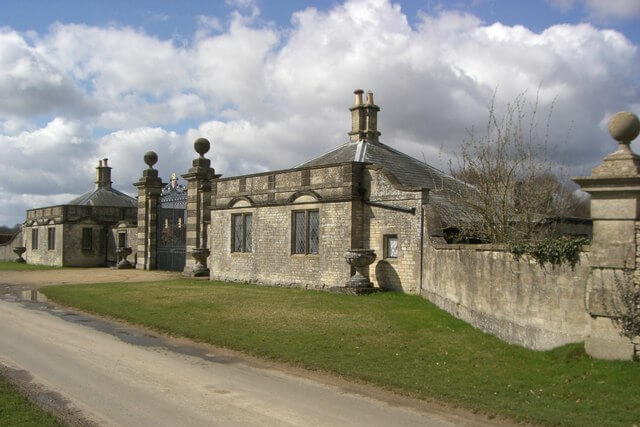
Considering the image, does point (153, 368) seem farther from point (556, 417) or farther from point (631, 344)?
point (631, 344)

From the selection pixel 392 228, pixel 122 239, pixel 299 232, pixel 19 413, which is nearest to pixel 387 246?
A: pixel 392 228

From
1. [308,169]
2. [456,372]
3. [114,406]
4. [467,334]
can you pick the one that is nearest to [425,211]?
[308,169]

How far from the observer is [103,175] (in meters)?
44.0

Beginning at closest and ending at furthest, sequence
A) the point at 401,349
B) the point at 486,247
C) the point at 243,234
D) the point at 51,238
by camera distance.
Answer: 1. the point at 401,349
2. the point at 486,247
3. the point at 243,234
4. the point at 51,238

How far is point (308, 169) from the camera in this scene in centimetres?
2100

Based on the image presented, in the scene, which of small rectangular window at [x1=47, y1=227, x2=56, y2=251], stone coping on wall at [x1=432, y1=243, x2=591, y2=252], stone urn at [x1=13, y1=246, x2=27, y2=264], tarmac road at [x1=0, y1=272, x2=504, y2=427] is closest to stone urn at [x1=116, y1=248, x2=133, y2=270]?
small rectangular window at [x1=47, y1=227, x2=56, y2=251]

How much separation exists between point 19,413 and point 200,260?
21.1 meters

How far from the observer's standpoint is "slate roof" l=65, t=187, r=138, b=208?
40.4m

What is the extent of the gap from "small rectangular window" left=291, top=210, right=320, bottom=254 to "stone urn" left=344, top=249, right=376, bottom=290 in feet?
7.46

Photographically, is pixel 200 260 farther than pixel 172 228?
No

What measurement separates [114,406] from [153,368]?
2.19 m

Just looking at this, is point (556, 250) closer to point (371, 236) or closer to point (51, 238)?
point (371, 236)

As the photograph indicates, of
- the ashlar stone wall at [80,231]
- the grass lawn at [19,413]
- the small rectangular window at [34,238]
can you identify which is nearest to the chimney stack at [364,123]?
the grass lawn at [19,413]

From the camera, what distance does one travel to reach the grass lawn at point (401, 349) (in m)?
7.37
